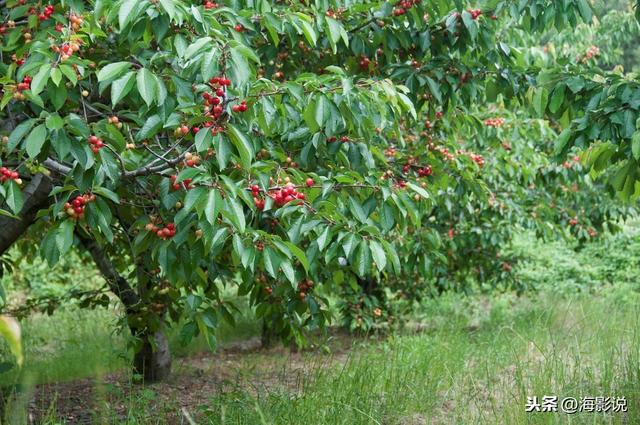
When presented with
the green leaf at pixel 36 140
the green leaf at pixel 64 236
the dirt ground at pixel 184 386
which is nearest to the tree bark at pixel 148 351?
the dirt ground at pixel 184 386

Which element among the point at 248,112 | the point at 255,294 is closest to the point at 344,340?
the point at 255,294

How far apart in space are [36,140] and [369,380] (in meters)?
2.18

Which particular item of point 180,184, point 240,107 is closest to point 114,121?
point 180,184

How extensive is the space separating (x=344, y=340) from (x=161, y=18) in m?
4.98

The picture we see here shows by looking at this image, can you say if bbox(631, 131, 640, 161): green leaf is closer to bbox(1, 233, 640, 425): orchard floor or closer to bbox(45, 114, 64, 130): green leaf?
bbox(1, 233, 640, 425): orchard floor

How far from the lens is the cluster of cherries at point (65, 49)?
2438 millimetres

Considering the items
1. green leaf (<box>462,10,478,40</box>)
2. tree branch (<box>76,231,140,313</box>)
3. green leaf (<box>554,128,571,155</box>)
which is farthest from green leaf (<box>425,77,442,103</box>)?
tree branch (<box>76,231,140,313</box>)

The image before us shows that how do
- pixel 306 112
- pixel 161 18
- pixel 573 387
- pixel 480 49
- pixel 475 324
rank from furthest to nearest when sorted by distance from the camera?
pixel 475 324
pixel 480 49
pixel 573 387
pixel 306 112
pixel 161 18

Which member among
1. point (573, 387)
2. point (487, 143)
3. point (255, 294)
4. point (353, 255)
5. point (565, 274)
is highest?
point (487, 143)

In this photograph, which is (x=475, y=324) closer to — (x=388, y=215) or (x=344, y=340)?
(x=344, y=340)

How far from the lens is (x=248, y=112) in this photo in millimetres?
2529

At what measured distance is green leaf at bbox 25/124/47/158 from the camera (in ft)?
7.41

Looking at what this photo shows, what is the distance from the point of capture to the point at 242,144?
2322mm

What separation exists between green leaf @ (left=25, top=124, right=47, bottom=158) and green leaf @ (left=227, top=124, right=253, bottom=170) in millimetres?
615
